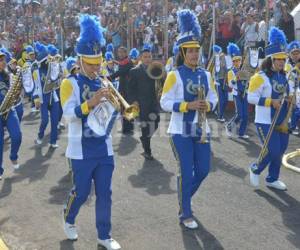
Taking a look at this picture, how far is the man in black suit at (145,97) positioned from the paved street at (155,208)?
404 millimetres

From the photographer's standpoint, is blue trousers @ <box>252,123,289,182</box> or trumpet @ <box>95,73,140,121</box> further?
blue trousers @ <box>252,123,289,182</box>

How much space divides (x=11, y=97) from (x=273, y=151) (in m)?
4.00

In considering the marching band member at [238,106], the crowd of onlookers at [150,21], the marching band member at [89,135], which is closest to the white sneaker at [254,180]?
the marching band member at [89,135]

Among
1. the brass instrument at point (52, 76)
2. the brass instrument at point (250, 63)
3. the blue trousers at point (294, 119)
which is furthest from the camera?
the brass instrument at point (250, 63)

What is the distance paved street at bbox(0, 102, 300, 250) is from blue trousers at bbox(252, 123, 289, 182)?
270mm

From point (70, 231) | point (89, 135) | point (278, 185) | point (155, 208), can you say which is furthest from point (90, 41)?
point (278, 185)

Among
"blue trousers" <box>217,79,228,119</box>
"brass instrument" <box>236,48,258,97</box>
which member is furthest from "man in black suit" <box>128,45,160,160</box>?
"blue trousers" <box>217,79,228,119</box>

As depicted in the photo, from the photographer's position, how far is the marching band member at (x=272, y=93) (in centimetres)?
671

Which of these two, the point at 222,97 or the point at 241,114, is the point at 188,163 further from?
the point at 222,97

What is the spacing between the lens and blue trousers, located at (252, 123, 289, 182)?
6.71 metres

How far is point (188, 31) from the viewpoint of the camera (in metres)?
5.67

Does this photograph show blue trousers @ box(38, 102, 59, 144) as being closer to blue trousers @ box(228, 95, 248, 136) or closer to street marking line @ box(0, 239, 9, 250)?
blue trousers @ box(228, 95, 248, 136)

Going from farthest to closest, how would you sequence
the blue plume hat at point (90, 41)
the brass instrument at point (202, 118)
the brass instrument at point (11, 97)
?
the brass instrument at point (11, 97), the brass instrument at point (202, 118), the blue plume hat at point (90, 41)

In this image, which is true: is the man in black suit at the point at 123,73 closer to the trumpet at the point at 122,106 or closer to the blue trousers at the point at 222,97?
the blue trousers at the point at 222,97
